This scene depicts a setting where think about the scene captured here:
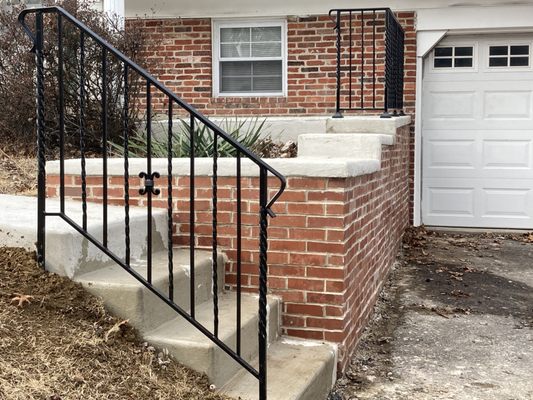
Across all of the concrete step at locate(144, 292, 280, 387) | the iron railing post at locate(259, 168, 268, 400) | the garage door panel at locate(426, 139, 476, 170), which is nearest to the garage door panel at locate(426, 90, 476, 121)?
the garage door panel at locate(426, 139, 476, 170)

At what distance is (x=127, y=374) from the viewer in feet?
9.23

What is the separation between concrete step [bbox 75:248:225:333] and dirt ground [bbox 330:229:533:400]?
0.98m

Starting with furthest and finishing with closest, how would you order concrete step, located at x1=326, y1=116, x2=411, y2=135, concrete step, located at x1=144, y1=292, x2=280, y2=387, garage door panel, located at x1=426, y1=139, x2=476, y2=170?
garage door panel, located at x1=426, y1=139, x2=476, y2=170 < concrete step, located at x1=326, y1=116, x2=411, y2=135 < concrete step, located at x1=144, y1=292, x2=280, y2=387

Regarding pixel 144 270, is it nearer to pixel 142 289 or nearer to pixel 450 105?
pixel 142 289

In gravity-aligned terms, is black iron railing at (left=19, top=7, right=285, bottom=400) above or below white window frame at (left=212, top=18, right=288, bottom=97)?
below

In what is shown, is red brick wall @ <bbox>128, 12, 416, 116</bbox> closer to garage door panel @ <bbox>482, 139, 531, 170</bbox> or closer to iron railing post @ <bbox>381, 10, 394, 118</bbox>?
garage door panel @ <bbox>482, 139, 531, 170</bbox>

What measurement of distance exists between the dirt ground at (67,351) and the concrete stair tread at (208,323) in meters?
0.10

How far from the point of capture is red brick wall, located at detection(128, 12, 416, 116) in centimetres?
871

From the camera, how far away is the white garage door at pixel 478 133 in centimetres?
869

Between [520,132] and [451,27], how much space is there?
1.62 meters

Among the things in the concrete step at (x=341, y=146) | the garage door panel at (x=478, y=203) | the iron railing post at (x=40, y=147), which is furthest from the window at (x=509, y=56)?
the iron railing post at (x=40, y=147)

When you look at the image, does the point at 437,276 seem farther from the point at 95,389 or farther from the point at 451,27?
the point at 95,389

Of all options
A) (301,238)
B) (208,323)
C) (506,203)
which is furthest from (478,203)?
(208,323)

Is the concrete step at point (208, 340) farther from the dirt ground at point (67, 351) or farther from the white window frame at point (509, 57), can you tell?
the white window frame at point (509, 57)
